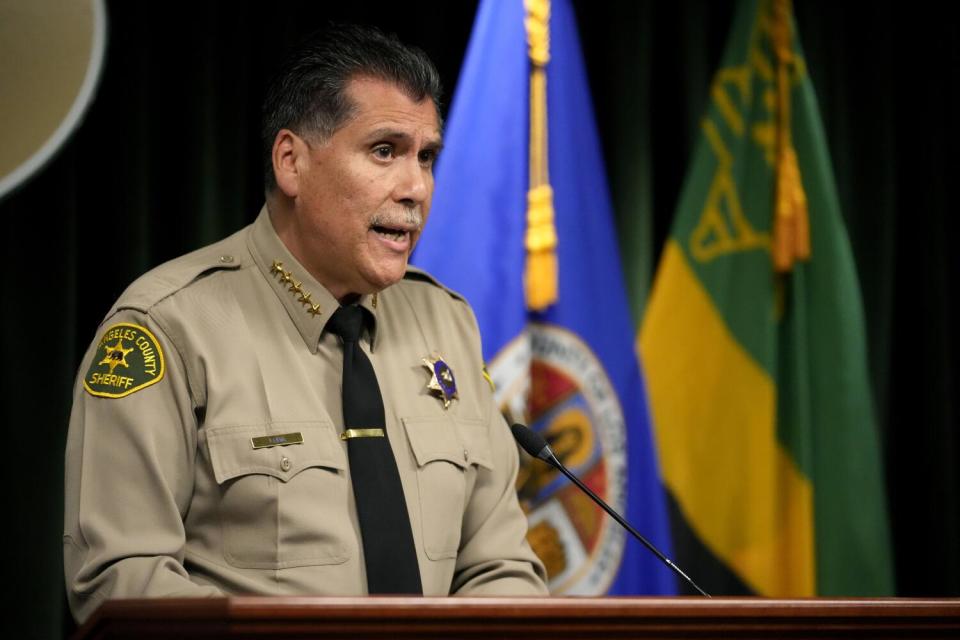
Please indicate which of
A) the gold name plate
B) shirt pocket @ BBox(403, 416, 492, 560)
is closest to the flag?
shirt pocket @ BBox(403, 416, 492, 560)

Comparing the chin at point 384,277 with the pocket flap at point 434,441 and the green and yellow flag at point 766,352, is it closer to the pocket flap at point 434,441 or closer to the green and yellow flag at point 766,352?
the pocket flap at point 434,441

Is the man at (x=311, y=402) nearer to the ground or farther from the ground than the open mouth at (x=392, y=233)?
nearer to the ground

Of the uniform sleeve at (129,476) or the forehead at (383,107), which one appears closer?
the uniform sleeve at (129,476)

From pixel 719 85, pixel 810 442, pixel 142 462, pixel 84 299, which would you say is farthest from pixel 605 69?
pixel 142 462

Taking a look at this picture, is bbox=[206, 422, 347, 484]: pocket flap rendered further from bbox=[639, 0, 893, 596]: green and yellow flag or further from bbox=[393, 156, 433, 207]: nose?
bbox=[639, 0, 893, 596]: green and yellow flag

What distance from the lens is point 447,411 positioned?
193 centimetres

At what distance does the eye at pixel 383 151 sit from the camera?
187 centimetres

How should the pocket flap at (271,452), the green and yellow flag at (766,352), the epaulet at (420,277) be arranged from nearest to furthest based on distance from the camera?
the pocket flap at (271,452) < the epaulet at (420,277) < the green and yellow flag at (766,352)

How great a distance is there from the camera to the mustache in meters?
1.85

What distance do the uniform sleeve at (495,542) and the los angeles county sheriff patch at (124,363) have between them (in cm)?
58

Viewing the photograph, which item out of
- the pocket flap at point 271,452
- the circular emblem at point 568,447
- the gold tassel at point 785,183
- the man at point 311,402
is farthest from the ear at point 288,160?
the gold tassel at point 785,183

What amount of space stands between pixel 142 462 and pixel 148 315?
0.23 metres

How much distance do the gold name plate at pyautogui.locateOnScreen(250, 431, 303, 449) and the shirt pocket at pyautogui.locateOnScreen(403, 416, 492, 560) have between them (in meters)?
0.20

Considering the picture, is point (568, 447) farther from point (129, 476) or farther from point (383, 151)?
point (129, 476)
